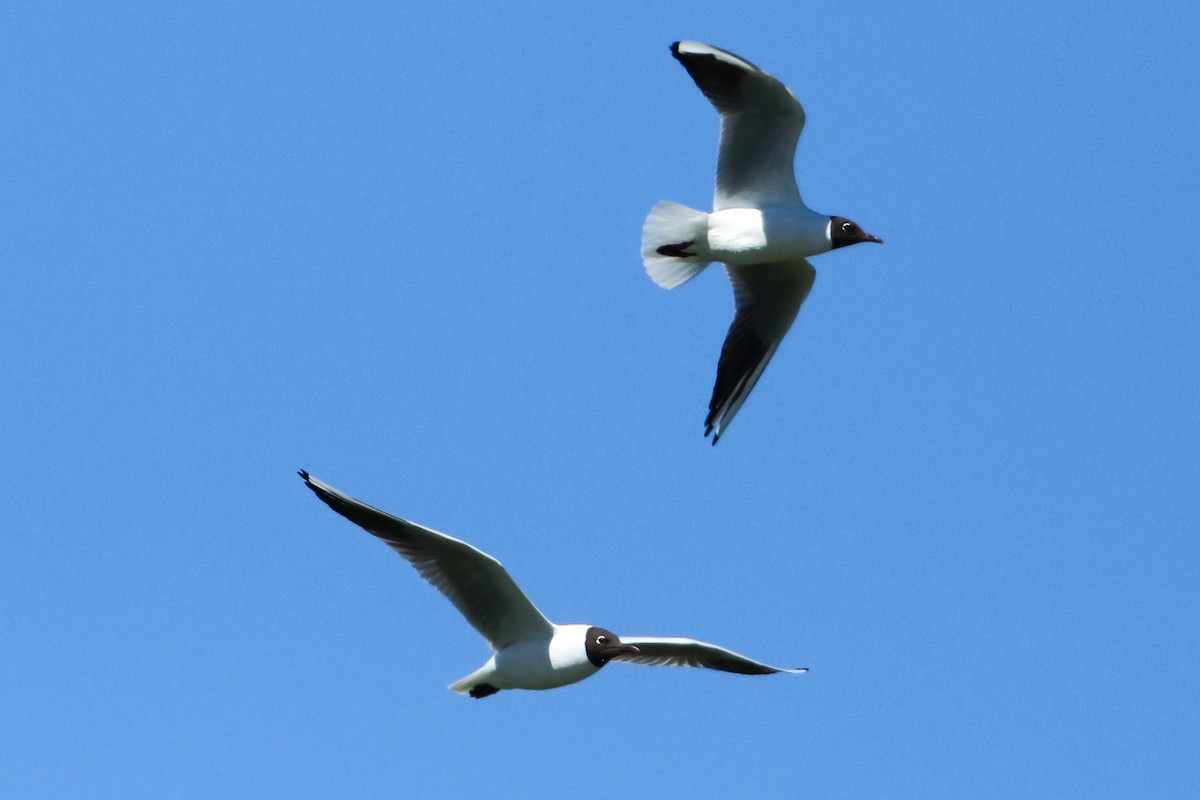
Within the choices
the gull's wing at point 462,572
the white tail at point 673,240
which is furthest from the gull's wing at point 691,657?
the white tail at point 673,240

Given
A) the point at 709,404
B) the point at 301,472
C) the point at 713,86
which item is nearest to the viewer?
the point at 301,472

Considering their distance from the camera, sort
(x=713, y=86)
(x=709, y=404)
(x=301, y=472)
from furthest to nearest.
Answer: (x=709, y=404), (x=713, y=86), (x=301, y=472)

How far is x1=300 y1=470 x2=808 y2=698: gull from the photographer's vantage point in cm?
849

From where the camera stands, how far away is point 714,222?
10.0 m

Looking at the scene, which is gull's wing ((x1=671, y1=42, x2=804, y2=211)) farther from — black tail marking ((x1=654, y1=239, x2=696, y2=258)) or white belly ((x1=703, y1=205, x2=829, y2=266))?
black tail marking ((x1=654, y1=239, x2=696, y2=258))

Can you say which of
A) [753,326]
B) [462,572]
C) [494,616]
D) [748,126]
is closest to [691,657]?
[494,616]

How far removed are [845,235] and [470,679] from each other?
11.0 feet

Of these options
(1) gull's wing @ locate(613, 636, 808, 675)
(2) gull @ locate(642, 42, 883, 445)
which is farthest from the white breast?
(2) gull @ locate(642, 42, 883, 445)

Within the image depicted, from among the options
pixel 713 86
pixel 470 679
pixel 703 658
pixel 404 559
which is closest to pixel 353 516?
pixel 404 559

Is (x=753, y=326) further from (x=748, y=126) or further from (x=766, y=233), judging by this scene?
(x=748, y=126)

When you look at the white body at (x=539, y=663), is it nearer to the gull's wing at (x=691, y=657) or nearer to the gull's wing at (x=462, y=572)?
the gull's wing at (x=462, y=572)

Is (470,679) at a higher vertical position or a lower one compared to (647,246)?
lower

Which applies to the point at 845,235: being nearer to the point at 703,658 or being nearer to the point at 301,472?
the point at 703,658

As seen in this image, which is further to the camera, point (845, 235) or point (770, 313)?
point (770, 313)
